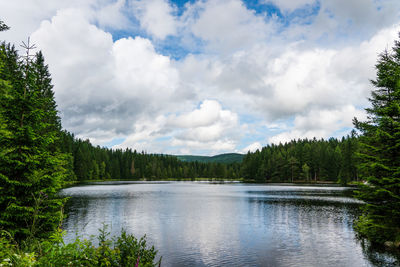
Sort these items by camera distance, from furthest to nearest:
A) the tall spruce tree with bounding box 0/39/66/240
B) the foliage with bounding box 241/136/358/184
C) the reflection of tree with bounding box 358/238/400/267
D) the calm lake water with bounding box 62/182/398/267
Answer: the foliage with bounding box 241/136/358/184 → the calm lake water with bounding box 62/182/398/267 → the reflection of tree with bounding box 358/238/400/267 → the tall spruce tree with bounding box 0/39/66/240

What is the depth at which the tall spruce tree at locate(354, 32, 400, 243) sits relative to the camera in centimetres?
2069

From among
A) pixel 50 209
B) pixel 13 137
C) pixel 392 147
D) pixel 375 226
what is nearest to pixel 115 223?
pixel 50 209

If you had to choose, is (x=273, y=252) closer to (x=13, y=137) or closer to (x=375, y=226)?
(x=375, y=226)

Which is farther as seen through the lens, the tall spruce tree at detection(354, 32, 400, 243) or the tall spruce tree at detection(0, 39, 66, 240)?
the tall spruce tree at detection(354, 32, 400, 243)

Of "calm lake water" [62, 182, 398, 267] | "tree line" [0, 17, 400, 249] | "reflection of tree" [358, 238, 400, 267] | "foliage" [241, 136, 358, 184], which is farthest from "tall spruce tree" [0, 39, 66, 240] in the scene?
"foliage" [241, 136, 358, 184]

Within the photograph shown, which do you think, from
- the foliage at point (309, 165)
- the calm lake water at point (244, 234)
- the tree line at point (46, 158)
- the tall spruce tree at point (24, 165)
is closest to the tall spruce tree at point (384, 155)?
the tree line at point (46, 158)

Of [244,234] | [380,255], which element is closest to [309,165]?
[244,234]

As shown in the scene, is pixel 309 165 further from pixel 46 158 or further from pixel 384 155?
pixel 46 158

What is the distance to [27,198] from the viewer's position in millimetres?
13578

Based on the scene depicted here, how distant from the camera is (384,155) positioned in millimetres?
21766

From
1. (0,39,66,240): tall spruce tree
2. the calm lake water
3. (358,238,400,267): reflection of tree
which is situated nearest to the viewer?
(0,39,66,240): tall spruce tree

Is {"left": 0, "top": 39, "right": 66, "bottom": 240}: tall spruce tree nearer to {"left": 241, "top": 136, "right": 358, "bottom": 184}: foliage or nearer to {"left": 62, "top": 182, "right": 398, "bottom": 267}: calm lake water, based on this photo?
{"left": 62, "top": 182, "right": 398, "bottom": 267}: calm lake water

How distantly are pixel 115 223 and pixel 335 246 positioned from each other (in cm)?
2239

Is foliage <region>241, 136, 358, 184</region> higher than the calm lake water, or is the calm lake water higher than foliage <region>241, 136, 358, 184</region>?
foliage <region>241, 136, 358, 184</region>
